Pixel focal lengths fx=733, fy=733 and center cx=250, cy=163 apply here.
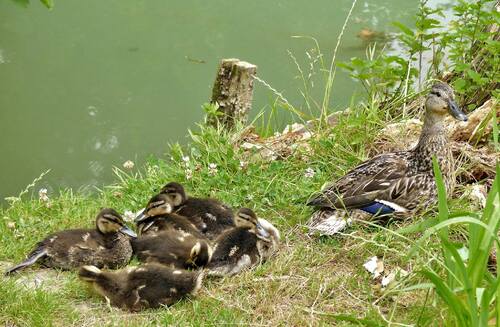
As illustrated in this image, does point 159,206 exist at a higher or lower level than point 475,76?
lower

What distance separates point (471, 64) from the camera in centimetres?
561

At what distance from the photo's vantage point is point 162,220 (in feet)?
13.6

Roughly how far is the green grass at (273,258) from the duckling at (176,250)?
5.9 inches

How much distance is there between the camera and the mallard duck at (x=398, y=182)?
4219mm

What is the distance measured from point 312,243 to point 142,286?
1.09 m

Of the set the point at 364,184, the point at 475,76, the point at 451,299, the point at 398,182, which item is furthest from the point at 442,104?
the point at 451,299

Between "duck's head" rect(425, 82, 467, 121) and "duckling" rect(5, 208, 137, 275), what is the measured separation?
1915 mm

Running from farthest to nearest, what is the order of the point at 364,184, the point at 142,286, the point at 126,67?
the point at 126,67 < the point at 364,184 < the point at 142,286

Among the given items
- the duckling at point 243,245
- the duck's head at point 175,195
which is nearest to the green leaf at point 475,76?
the duckling at point 243,245

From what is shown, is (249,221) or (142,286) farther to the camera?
(249,221)

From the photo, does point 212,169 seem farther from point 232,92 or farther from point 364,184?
point 364,184

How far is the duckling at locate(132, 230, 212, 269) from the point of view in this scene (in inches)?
151

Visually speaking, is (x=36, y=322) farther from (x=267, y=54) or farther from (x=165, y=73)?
(x=267, y=54)

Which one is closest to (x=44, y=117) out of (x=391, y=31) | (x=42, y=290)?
(x=42, y=290)
